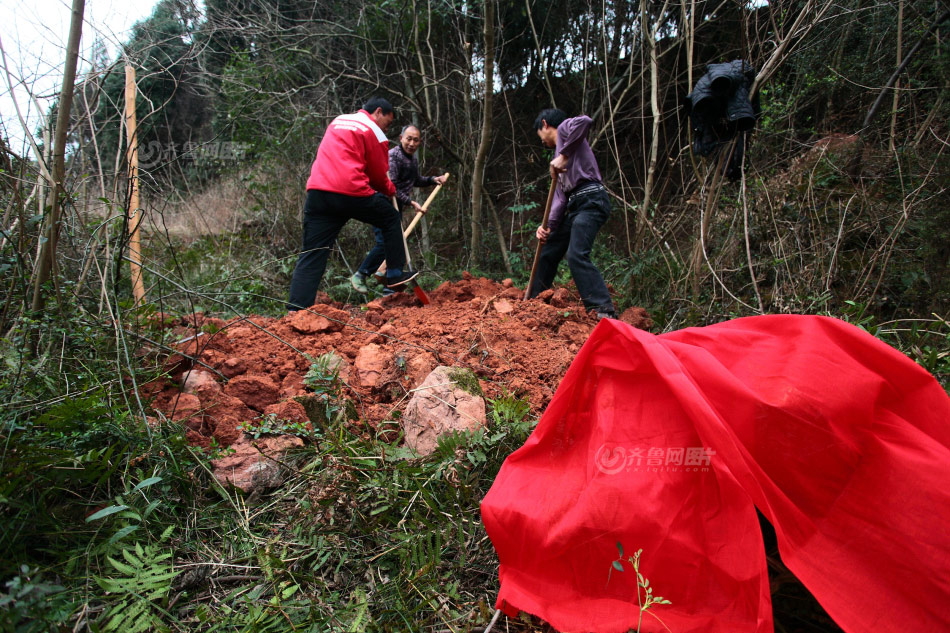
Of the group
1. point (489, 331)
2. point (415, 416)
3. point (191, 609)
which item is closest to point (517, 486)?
point (415, 416)

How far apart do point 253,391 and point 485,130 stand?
12.5 ft

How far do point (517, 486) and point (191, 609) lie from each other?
1.02 metres

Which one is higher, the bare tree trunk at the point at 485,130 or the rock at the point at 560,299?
the bare tree trunk at the point at 485,130

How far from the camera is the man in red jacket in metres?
3.70

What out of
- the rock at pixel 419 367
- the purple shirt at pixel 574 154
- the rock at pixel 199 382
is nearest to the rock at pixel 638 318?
the purple shirt at pixel 574 154

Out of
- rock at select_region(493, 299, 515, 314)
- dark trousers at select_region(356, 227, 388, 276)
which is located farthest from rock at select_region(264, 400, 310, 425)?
dark trousers at select_region(356, 227, 388, 276)

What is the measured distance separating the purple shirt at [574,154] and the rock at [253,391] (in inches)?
96.7

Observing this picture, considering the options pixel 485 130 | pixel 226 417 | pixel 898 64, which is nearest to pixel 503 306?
pixel 226 417

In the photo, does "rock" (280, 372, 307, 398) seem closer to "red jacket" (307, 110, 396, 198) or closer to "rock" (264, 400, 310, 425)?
"rock" (264, 400, 310, 425)

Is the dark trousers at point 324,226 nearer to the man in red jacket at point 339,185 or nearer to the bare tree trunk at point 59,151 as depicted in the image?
the man in red jacket at point 339,185

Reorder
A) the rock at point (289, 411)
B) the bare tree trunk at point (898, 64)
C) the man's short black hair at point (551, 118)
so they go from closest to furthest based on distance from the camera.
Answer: the rock at point (289, 411)
the man's short black hair at point (551, 118)
the bare tree trunk at point (898, 64)

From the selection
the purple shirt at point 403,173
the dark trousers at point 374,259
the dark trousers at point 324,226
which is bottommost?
the dark trousers at point 374,259

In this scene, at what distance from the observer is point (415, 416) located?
6.94 ft

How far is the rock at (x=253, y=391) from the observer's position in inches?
94.2
